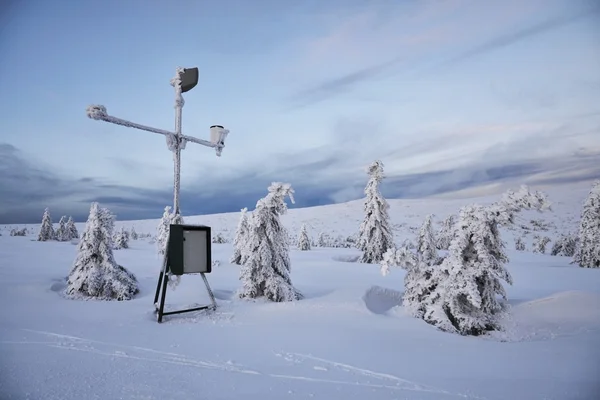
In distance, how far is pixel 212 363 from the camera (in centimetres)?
538

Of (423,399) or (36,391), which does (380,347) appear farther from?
(36,391)

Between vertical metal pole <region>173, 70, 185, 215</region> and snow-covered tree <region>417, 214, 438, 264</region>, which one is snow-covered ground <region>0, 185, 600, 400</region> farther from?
snow-covered tree <region>417, 214, 438, 264</region>

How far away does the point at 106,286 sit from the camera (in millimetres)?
11359

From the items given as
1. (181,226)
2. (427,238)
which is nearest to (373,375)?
(181,226)

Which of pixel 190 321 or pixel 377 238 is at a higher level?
pixel 377 238

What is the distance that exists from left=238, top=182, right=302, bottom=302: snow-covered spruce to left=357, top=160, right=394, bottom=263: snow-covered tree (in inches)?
684

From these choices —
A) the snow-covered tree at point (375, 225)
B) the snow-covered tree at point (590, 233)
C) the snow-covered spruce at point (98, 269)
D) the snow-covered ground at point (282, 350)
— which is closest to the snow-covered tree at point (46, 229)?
the snow-covered ground at point (282, 350)

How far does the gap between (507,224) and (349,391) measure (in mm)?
6852

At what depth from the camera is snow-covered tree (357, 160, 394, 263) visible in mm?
28031

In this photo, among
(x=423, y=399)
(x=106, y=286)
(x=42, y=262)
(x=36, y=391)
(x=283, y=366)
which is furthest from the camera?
(x=42, y=262)

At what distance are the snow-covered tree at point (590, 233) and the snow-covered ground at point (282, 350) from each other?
18.2 meters

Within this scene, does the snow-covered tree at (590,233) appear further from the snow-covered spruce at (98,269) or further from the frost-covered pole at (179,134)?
the snow-covered spruce at (98,269)

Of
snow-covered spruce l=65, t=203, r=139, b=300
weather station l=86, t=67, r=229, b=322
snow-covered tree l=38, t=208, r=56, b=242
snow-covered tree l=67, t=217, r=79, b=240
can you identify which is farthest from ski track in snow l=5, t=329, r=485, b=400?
snow-covered tree l=67, t=217, r=79, b=240

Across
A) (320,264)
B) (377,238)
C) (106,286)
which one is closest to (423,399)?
(106,286)
